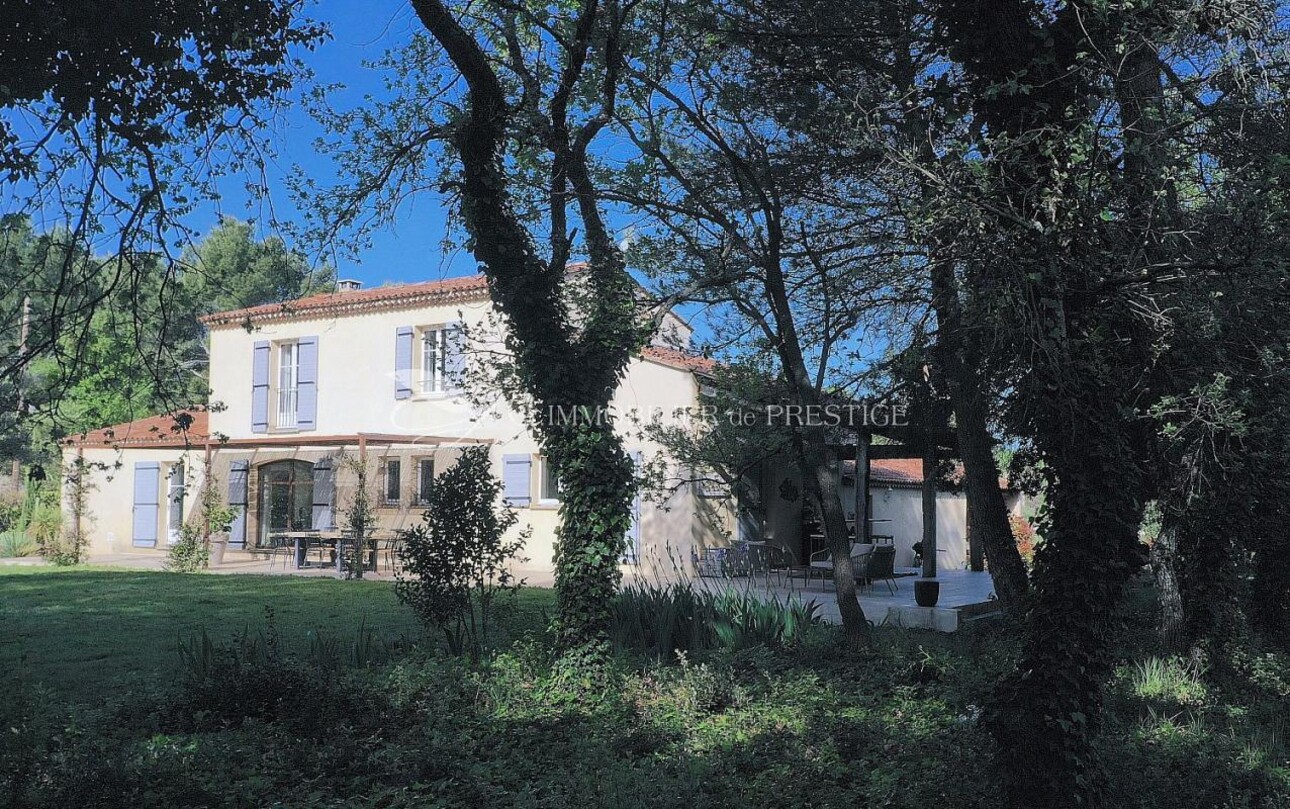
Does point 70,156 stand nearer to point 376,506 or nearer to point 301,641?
point 301,641

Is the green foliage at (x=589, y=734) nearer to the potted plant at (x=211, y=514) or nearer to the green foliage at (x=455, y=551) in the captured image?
the green foliage at (x=455, y=551)

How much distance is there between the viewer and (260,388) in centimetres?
2281

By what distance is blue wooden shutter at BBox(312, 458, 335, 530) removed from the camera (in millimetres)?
21484

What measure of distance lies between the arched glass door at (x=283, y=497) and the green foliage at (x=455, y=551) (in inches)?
620

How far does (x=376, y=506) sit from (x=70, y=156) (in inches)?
553

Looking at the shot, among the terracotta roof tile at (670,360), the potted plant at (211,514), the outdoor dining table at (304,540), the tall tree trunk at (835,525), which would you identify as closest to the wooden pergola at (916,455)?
the terracotta roof tile at (670,360)

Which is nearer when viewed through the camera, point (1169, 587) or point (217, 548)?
point (1169, 587)

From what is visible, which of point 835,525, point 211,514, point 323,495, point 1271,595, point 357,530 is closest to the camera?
point 835,525

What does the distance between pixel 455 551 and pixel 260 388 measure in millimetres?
16245

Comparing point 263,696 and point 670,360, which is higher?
point 670,360

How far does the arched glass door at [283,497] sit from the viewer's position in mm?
23359

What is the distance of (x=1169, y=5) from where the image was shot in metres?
5.27

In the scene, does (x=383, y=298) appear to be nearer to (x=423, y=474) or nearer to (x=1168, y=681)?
(x=423, y=474)

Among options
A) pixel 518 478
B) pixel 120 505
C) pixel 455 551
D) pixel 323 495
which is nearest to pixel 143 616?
pixel 455 551
